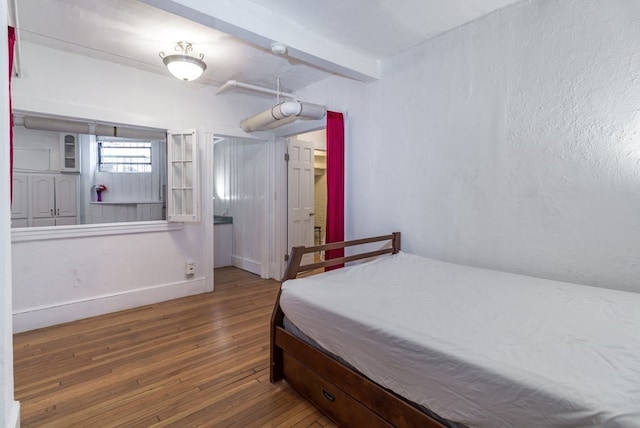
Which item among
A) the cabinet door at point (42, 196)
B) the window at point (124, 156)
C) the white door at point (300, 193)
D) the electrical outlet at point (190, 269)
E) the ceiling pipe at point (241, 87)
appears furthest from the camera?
the window at point (124, 156)

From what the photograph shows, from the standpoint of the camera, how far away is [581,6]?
1.88 metres

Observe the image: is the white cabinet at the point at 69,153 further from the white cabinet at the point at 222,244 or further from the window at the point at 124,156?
the white cabinet at the point at 222,244

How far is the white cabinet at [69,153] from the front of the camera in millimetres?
4852

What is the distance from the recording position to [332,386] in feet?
5.20

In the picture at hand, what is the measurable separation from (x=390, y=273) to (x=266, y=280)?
261cm

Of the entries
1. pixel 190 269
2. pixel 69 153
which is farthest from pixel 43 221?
pixel 190 269

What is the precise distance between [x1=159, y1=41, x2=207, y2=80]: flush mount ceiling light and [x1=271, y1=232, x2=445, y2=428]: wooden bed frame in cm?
193

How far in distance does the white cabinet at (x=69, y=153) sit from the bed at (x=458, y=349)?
195 inches

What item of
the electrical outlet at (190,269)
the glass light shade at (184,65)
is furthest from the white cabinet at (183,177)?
the glass light shade at (184,65)

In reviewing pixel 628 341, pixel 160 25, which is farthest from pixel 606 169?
pixel 160 25

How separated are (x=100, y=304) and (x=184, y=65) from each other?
98.1 inches

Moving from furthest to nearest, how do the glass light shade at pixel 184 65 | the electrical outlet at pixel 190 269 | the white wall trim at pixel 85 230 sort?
the electrical outlet at pixel 190 269
the white wall trim at pixel 85 230
the glass light shade at pixel 184 65

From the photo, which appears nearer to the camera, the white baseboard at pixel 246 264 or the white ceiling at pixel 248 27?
the white ceiling at pixel 248 27

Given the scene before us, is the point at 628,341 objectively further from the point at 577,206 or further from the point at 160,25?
the point at 160,25
